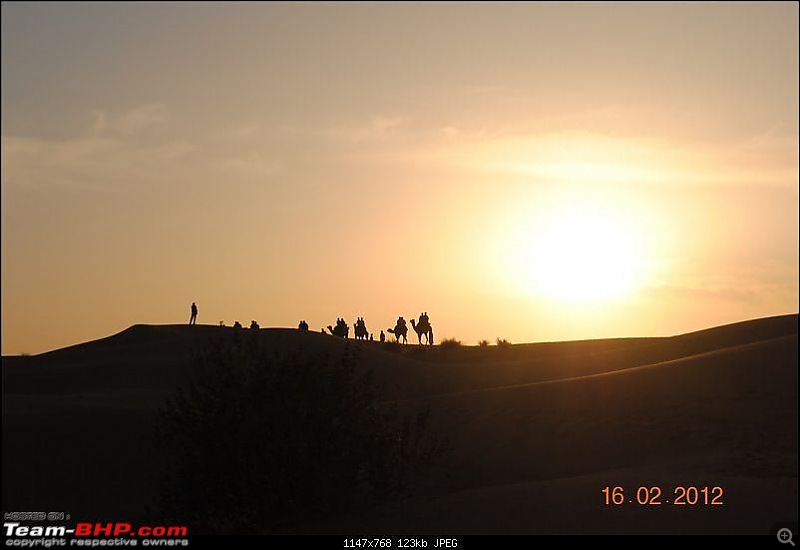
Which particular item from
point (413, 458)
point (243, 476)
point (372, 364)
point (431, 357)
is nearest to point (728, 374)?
point (413, 458)

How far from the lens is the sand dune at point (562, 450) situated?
1673 cm

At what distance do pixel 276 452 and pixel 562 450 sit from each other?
8.60 m

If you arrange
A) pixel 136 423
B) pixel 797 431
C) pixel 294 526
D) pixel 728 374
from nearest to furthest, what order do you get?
pixel 294 526
pixel 797 431
pixel 728 374
pixel 136 423

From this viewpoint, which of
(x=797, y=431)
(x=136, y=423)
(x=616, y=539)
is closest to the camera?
(x=616, y=539)

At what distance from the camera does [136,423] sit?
29.2 m

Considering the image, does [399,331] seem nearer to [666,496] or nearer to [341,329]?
[341,329]

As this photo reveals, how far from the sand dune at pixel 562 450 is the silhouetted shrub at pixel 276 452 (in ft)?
2.40

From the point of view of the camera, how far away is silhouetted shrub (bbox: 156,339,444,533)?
60.4 feet

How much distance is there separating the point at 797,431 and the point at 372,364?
27.1m

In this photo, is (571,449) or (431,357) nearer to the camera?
(571,449)

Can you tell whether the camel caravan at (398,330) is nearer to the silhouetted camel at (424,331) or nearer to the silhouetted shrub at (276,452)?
the silhouetted camel at (424,331)

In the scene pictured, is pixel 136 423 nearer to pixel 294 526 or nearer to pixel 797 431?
pixel 294 526

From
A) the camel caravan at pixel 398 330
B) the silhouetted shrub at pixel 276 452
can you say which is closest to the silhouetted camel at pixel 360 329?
the camel caravan at pixel 398 330

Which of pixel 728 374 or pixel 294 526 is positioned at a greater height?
pixel 728 374
